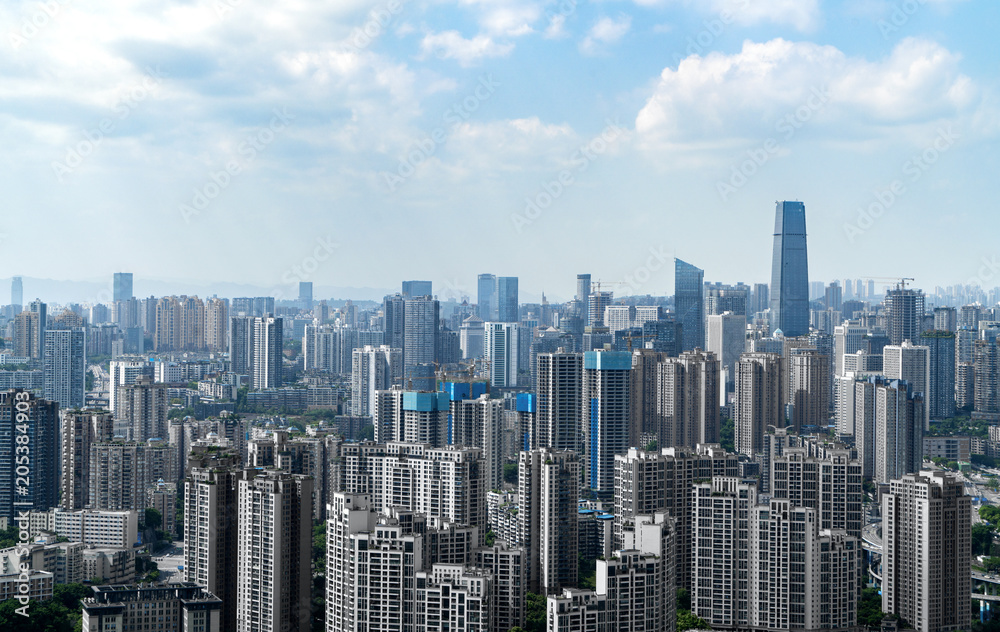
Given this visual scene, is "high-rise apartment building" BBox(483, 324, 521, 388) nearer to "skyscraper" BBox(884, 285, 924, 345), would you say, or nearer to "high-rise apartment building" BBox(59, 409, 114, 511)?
"skyscraper" BBox(884, 285, 924, 345)

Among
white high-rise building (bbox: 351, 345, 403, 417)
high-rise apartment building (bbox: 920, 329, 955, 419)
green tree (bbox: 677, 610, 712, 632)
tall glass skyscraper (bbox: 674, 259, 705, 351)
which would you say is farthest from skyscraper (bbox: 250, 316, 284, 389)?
green tree (bbox: 677, 610, 712, 632)

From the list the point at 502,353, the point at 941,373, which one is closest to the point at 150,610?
the point at 941,373

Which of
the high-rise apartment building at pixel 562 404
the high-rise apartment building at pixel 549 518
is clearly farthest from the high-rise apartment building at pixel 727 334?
the high-rise apartment building at pixel 549 518

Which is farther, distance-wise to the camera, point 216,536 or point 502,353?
point 502,353

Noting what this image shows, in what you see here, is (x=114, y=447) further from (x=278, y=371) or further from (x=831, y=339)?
(x=831, y=339)

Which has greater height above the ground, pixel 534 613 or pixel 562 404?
pixel 562 404

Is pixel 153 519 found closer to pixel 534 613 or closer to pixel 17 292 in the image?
→ pixel 534 613

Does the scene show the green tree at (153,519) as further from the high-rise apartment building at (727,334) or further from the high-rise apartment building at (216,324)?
the high-rise apartment building at (216,324)
